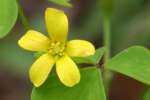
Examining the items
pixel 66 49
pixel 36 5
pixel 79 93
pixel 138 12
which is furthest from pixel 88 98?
pixel 36 5

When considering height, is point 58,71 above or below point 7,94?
above

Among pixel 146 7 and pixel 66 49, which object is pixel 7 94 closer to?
pixel 146 7

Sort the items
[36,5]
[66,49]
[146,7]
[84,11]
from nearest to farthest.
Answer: [66,49]
[146,7]
[84,11]
[36,5]

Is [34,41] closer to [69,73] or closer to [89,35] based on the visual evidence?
[69,73]

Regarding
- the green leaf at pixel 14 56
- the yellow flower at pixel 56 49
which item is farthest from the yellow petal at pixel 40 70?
the green leaf at pixel 14 56

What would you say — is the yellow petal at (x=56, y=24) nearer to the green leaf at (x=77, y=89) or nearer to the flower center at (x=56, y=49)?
the flower center at (x=56, y=49)

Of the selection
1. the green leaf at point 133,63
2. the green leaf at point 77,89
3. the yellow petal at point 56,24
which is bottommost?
the green leaf at point 77,89

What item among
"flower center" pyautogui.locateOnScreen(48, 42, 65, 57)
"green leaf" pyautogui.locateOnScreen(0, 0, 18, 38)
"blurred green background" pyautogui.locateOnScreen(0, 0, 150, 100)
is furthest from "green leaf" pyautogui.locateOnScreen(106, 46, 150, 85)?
"blurred green background" pyautogui.locateOnScreen(0, 0, 150, 100)

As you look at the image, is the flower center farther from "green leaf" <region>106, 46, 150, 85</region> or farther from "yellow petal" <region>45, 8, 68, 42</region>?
"green leaf" <region>106, 46, 150, 85</region>
